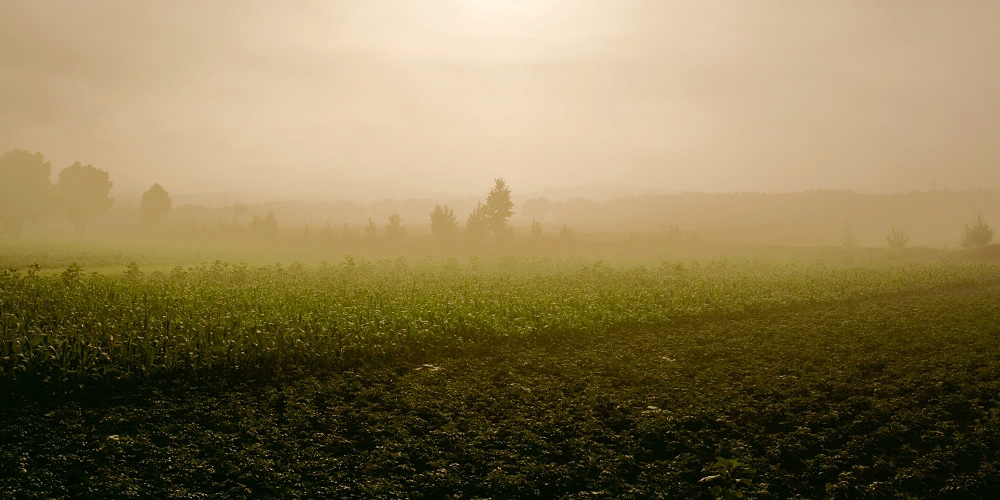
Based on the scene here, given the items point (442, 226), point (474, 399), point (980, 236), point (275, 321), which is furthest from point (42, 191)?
point (980, 236)

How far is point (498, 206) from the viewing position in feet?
220

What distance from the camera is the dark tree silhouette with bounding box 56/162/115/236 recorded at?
77375 mm

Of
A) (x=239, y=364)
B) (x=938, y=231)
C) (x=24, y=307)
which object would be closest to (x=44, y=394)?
(x=239, y=364)

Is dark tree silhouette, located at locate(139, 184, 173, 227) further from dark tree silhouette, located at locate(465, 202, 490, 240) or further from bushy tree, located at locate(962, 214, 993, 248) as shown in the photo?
bushy tree, located at locate(962, 214, 993, 248)

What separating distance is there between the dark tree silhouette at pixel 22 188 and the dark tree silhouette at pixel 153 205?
1786cm

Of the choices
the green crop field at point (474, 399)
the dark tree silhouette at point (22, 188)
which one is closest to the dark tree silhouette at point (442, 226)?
the green crop field at point (474, 399)

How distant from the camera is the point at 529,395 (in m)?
8.98

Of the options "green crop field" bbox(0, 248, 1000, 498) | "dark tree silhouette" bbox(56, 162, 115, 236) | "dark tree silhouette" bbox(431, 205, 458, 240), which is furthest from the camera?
"dark tree silhouette" bbox(56, 162, 115, 236)

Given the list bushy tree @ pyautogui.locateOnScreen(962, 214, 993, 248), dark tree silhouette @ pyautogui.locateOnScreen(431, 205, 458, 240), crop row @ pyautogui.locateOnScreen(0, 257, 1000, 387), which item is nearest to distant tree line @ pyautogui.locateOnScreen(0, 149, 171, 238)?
dark tree silhouette @ pyautogui.locateOnScreen(431, 205, 458, 240)

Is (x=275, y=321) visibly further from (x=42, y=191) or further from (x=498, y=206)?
(x=42, y=191)

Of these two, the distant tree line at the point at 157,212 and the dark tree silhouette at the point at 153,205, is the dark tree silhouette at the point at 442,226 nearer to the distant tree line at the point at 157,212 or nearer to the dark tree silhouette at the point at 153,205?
the distant tree line at the point at 157,212

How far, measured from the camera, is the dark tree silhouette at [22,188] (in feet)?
222

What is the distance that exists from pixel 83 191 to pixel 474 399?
95412 millimetres

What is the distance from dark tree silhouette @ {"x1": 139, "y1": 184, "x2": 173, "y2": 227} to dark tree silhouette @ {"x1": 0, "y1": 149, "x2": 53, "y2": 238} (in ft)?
58.6
